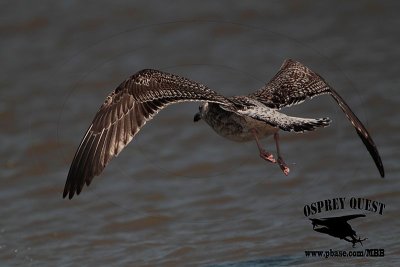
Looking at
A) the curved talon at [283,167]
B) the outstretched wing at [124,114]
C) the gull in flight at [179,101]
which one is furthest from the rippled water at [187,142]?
the outstretched wing at [124,114]

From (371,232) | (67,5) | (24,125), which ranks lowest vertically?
(371,232)

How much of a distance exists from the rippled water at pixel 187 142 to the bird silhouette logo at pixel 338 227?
0.09 meters

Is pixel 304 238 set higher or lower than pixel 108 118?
lower

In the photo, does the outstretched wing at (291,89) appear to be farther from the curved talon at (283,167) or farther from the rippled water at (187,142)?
the rippled water at (187,142)

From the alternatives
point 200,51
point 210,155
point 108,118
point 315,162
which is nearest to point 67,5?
point 200,51

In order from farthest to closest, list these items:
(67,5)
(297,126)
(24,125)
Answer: (67,5) → (24,125) → (297,126)

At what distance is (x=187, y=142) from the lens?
10.2 metres

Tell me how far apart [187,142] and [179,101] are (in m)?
3.01

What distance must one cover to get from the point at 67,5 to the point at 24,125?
7.53ft

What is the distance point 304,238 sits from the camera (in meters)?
7.91

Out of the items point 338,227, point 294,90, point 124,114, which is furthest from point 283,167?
point 124,114

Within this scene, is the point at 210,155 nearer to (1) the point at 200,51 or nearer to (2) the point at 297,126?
(1) the point at 200,51

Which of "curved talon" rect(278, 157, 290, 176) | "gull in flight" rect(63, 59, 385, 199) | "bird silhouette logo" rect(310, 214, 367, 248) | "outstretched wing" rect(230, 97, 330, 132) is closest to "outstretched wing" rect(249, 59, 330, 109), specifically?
"gull in flight" rect(63, 59, 385, 199)

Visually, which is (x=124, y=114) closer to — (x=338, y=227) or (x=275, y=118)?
(x=275, y=118)
